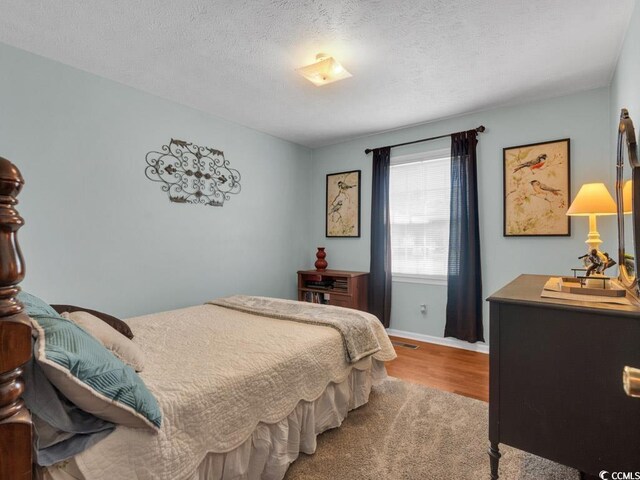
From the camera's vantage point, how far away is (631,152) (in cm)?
156

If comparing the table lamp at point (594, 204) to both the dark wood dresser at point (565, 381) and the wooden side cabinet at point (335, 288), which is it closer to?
the dark wood dresser at point (565, 381)

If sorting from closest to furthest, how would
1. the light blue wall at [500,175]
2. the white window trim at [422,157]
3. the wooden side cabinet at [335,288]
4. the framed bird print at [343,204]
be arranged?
the light blue wall at [500,175] → the white window trim at [422,157] → the wooden side cabinet at [335,288] → the framed bird print at [343,204]

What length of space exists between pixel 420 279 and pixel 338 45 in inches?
103

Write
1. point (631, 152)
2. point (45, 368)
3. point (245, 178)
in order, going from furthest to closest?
point (245, 178), point (631, 152), point (45, 368)

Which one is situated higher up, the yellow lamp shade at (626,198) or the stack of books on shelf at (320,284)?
the yellow lamp shade at (626,198)

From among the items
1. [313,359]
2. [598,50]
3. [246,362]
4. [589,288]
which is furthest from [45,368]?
[598,50]

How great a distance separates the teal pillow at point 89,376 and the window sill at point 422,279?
10.5 ft

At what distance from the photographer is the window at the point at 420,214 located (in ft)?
12.2

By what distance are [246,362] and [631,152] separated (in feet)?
6.84

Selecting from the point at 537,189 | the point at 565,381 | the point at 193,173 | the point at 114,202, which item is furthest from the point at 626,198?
the point at 114,202

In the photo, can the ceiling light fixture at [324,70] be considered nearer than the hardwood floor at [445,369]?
Yes

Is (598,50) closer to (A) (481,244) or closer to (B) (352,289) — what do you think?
(A) (481,244)

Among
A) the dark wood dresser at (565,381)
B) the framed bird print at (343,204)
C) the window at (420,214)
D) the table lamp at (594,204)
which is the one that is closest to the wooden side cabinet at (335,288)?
the window at (420,214)

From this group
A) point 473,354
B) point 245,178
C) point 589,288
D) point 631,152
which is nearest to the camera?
point 589,288
